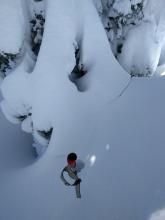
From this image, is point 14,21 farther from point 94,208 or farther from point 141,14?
point 94,208

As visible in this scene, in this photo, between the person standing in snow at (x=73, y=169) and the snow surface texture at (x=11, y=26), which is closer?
the person standing in snow at (x=73, y=169)

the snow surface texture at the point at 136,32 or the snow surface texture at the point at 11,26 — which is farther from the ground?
the snow surface texture at the point at 11,26

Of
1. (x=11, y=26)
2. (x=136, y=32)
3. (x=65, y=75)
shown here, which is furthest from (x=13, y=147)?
(x=136, y=32)

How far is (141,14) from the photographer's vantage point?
9742 millimetres

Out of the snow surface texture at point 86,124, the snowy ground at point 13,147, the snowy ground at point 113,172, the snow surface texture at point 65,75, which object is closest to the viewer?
the snowy ground at point 113,172

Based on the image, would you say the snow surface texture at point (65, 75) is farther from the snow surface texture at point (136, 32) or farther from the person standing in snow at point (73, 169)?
the person standing in snow at point (73, 169)

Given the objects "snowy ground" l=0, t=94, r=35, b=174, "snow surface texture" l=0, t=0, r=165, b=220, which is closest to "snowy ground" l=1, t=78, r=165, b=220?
"snow surface texture" l=0, t=0, r=165, b=220

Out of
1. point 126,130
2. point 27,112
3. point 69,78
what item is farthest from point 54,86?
point 126,130

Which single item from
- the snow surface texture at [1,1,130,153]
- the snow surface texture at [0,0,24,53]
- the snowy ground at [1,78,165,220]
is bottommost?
the snowy ground at [1,78,165,220]

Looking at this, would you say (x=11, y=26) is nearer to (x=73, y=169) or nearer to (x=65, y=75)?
(x=65, y=75)

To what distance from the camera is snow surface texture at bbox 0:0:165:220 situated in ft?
27.3

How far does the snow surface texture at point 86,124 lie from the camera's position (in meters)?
8.32

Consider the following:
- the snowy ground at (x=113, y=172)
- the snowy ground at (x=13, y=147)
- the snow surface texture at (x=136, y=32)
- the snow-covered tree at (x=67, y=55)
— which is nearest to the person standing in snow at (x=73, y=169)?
the snowy ground at (x=113, y=172)

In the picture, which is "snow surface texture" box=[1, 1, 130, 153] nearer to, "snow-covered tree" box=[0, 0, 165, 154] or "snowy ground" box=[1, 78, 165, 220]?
"snow-covered tree" box=[0, 0, 165, 154]
